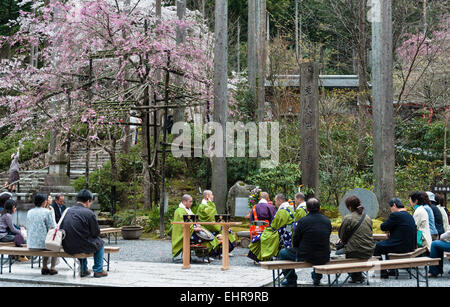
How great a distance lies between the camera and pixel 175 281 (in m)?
7.17

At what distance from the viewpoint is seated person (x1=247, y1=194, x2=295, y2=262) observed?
→ 8344mm

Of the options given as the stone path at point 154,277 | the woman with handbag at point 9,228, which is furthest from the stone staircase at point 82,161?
the stone path at point 154,277

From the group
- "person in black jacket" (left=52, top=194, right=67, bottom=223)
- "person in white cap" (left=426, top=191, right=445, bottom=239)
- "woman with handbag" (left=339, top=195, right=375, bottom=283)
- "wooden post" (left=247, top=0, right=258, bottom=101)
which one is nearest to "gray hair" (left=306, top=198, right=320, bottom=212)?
"woman with handbag" (left=339, top=195, right=375, bottom=283)

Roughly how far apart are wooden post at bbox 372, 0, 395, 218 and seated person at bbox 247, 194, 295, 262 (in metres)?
5.03

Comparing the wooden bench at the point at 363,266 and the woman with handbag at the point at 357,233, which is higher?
the woman with handbag at the point at 357,233

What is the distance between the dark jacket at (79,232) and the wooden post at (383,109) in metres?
8.32

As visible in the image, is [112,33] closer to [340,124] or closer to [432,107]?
[340,124]

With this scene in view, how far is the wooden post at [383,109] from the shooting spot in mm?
12852

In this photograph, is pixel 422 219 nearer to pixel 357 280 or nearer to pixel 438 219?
pixel 438 219

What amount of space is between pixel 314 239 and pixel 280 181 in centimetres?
711

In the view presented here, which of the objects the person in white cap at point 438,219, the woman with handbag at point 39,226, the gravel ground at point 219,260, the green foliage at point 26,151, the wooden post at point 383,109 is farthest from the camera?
the green foliage at point 26,151

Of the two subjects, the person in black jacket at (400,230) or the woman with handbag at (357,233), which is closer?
the woman with handbag at (357,233)

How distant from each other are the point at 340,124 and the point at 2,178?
15.8 metres

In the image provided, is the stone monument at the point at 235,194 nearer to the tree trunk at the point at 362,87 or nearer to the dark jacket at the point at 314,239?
the tree trunk at the point at 362,87
